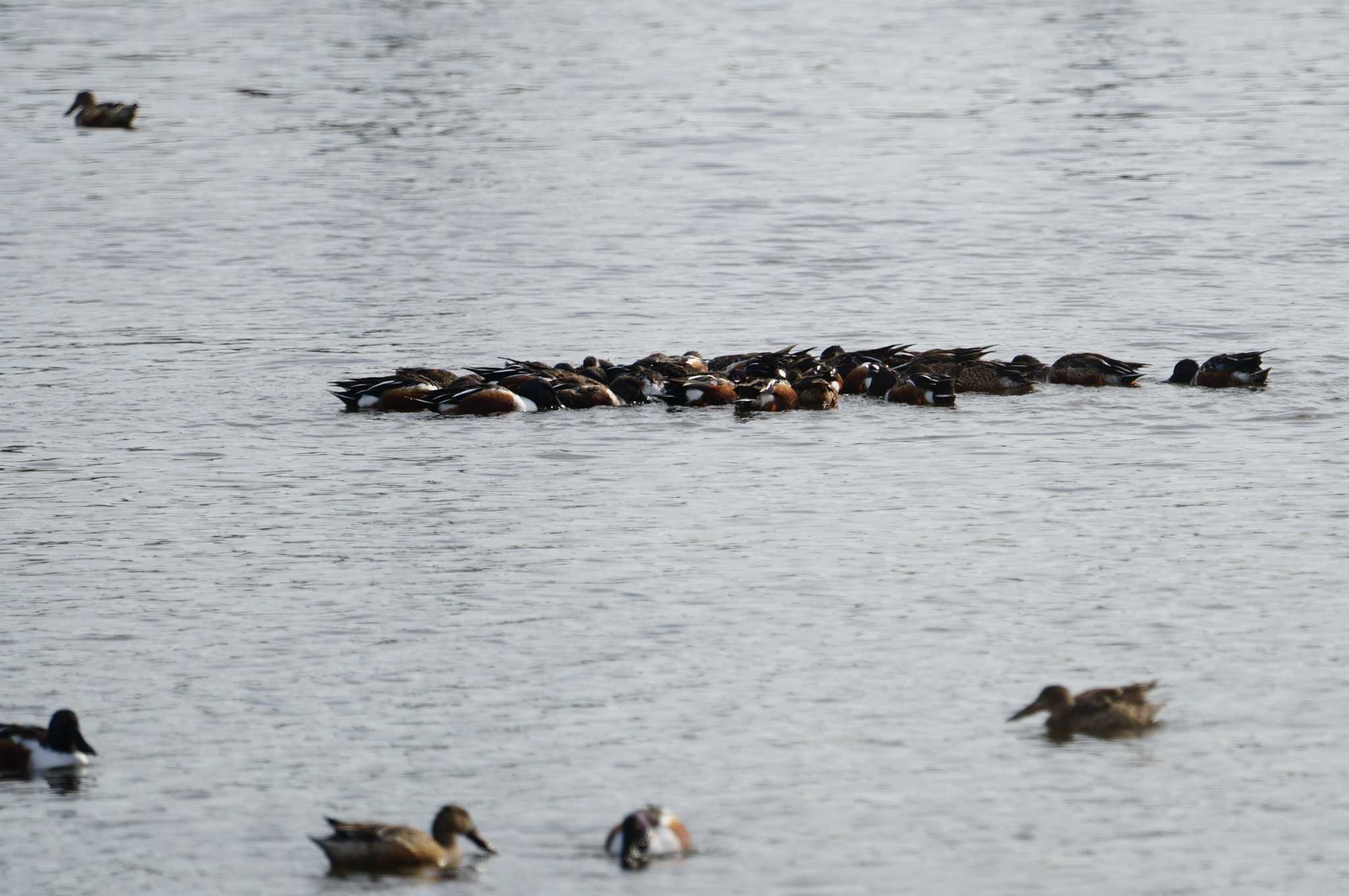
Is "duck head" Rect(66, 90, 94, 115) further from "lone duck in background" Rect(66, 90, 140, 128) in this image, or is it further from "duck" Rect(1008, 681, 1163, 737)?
"duck" Rect(1008, 681, 1163, 737)

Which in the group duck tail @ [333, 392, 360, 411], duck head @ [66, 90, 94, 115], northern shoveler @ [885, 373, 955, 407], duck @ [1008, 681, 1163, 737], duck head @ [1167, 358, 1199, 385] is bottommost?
duck @ [1008, 681, 1163, 737]

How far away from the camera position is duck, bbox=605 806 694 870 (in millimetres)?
10914

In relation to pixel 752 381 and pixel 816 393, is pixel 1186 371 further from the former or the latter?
pixel 752 381

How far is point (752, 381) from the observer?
2238cm

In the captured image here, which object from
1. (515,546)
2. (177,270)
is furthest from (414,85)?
(515,546)

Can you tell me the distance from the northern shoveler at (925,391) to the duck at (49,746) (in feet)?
38.6

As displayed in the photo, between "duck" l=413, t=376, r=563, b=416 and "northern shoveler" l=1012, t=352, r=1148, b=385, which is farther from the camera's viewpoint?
"northern shoveler" l=1012, t=352, r=1148, b=385

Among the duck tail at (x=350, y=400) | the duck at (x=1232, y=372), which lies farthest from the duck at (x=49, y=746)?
the duck at (x=1232, y=372)

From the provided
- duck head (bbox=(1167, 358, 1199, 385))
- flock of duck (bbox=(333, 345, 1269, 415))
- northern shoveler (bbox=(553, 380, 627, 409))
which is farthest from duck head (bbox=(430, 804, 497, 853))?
duck head (bbox=(1167, 358, 1199, 385))

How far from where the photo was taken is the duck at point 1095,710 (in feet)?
41.0

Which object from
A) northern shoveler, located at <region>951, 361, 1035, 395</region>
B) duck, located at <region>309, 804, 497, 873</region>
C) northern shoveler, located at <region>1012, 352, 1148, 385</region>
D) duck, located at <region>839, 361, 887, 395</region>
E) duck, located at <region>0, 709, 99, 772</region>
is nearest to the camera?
duck, located at <region>309, 804, 497, 873</region>

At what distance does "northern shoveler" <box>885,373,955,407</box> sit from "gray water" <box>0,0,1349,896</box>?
1.16 ft

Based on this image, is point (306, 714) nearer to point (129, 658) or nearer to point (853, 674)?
point (129, 658)

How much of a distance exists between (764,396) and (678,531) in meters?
4.88
